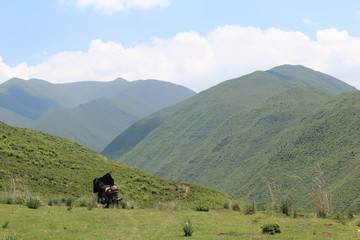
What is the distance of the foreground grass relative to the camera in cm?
1648

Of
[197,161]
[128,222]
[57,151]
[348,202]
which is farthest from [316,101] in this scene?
[128,222]

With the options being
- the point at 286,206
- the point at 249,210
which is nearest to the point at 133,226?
the point at 249,210

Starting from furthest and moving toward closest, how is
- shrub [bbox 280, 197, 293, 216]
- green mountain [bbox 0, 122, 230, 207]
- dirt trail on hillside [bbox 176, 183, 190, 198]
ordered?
dirt trail on hillside [bbox 176, 183, 190, 198] → green mountain [bbox 0, 122, 230, 207] → shrub [bbox 280, 197, 293, 216]

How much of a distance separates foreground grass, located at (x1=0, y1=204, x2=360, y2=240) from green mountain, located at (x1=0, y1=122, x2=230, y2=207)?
54.9 ft

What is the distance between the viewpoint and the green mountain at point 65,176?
136 ft

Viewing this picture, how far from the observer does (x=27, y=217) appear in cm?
1988

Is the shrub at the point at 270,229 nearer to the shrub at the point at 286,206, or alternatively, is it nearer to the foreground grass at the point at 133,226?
the foreground grass at the point at 133,226

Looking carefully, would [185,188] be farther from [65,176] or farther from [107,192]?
[107,192]

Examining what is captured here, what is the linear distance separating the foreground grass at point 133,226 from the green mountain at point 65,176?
16744 millimetres

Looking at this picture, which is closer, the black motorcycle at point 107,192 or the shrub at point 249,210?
the shrub at point 249,210

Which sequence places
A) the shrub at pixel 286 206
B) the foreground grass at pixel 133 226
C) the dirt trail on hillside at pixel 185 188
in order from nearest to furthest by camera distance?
1. the foreground grass at pixel 133 226
2. the shrub at pixel 286 206
3. the dirt trail on hillside at pixel 185 188

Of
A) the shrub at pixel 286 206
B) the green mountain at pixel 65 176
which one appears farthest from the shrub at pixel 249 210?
the green mountain at pixel 65 176

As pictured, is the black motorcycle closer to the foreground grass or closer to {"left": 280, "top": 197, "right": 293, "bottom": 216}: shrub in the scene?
the foreground grass

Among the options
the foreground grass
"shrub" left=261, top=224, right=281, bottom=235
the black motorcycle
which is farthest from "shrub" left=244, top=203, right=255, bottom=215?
"shrub" left=261, top=224, right=281, bottom=235
